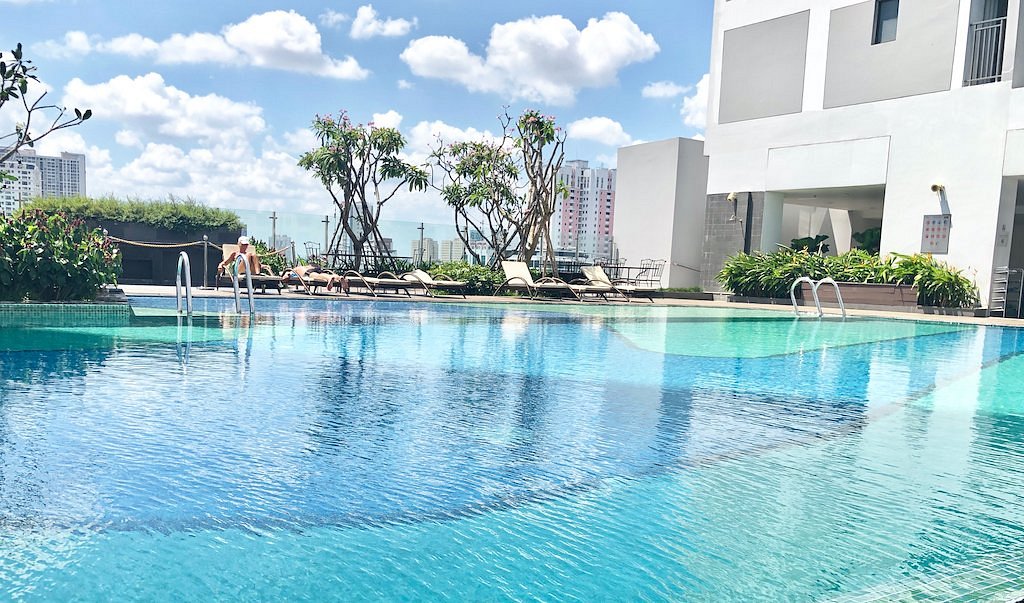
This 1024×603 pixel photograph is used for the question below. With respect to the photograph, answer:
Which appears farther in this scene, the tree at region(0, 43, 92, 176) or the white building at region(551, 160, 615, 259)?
the white building at region(551, 160, 615, 259)

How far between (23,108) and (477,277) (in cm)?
953

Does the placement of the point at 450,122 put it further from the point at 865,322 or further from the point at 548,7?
the point at 865,322

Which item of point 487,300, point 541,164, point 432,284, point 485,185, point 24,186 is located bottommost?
point 487,300

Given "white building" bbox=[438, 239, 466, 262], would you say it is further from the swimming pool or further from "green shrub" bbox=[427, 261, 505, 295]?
the swimming pool

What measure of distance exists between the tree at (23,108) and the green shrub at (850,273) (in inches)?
562

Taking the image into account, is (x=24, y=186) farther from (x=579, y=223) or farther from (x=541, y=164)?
(x=579, y=223)

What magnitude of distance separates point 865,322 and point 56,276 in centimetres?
1250

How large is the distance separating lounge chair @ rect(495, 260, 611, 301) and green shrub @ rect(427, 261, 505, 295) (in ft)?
0.99

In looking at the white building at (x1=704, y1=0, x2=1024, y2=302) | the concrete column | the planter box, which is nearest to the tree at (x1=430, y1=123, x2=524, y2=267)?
the white building at (x1=704, y1=0, x2=1024, y2=302)

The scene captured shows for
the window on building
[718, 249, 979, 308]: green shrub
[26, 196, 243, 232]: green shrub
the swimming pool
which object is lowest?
the swimming pool

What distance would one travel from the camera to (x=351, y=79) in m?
23.0

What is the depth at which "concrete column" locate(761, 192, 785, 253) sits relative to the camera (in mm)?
18562

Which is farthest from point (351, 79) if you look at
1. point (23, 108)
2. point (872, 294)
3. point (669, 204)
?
point (872, 294)

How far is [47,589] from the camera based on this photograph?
211 centimetres
